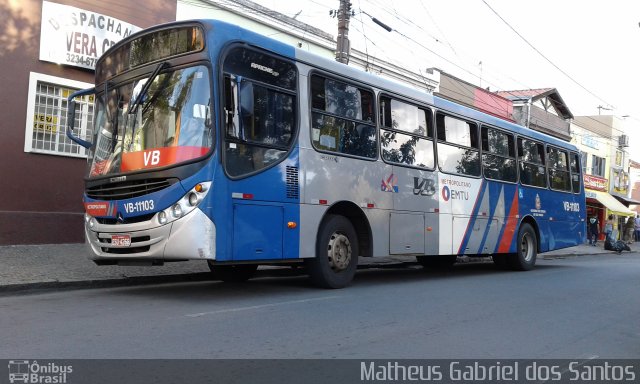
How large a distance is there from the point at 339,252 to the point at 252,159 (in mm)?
2177

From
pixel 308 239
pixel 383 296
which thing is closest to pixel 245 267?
pixel 308 239

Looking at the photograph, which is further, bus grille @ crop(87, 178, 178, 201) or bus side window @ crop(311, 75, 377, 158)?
bus side window @ crop(311, 75, 377, 158)

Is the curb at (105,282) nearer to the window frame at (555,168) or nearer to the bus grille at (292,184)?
the bus grille at (292,184)

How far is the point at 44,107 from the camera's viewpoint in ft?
39.7

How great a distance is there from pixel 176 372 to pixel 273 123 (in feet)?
13.3

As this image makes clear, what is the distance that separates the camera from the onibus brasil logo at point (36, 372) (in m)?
3.89

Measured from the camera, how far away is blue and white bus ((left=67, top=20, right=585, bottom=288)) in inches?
263

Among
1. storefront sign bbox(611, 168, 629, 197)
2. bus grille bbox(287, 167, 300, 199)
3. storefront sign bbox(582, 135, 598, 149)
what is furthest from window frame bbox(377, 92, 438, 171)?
storefront sign bbox(611, 168, 629, 197)

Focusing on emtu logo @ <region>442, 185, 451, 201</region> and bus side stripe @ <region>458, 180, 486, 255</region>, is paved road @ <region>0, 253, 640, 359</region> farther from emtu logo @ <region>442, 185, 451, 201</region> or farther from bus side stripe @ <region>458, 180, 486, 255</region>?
emtu logo @ <region>442, 185, 451, 201</region>

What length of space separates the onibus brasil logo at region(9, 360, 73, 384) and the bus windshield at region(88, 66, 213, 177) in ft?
9.83

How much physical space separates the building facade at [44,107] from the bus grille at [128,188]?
5144 mm

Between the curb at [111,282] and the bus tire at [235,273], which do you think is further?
the bus tire at [235,273]

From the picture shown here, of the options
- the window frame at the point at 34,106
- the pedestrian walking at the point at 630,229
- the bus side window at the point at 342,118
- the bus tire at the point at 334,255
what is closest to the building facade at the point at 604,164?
the pedestrian walking at the point at 630,229

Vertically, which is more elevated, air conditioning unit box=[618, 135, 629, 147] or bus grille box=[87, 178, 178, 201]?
air conditioning unit box=[618, 135, 629, 147]
